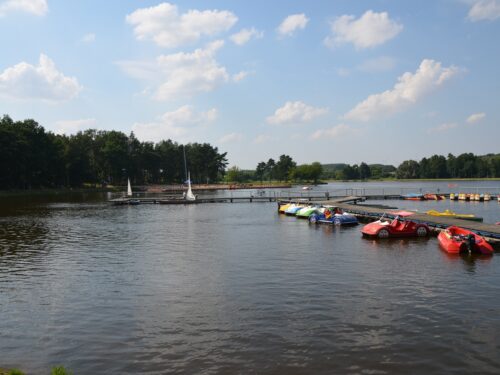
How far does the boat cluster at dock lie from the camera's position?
3222cm

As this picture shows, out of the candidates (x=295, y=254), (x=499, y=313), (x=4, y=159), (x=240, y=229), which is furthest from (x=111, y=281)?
(x=4, y=159)

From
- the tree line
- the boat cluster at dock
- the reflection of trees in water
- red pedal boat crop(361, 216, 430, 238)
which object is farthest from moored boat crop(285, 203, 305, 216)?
the tree line

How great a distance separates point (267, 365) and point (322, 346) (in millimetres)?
2461

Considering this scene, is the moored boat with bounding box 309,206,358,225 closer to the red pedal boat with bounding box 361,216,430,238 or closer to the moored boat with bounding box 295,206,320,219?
the moored boat with bounding box 295,206,320,219

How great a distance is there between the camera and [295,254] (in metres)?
33.7

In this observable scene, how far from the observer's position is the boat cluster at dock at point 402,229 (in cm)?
3222

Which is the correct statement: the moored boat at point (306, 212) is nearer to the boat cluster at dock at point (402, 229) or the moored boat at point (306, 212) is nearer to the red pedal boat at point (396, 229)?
the boat cluster at dock at point (402, 229)

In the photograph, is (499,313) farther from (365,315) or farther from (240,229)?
(240,229)

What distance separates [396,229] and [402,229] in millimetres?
684

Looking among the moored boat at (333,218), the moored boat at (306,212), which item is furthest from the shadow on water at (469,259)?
the moored boat at (306,212)

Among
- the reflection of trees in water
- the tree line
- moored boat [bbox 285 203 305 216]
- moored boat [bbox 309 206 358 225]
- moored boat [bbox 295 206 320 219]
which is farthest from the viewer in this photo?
the tree line

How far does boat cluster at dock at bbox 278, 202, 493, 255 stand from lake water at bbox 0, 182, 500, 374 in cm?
183

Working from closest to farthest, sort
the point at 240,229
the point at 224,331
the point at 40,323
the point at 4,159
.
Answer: the point at 224,331 → the point at 40,323 → the point at 240,229 → the point at 4,159

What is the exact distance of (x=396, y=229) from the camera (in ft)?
139
